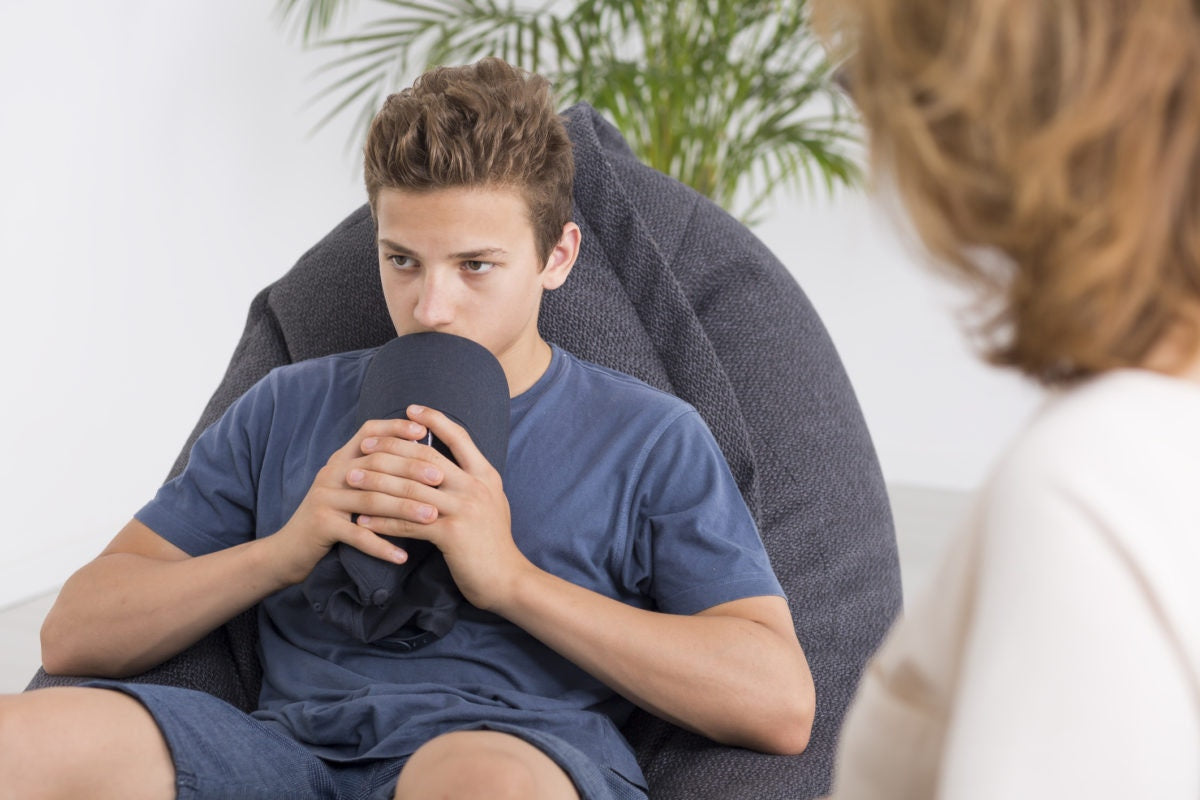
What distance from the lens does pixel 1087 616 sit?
0.44 metres

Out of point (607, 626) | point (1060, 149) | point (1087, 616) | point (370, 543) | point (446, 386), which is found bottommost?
point (607, 626)

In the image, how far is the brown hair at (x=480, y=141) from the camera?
131 cm

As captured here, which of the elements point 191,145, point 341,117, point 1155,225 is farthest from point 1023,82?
point 341,117

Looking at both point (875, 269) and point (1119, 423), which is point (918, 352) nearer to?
point (875, 269)

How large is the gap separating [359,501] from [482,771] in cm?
29

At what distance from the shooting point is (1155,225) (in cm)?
48

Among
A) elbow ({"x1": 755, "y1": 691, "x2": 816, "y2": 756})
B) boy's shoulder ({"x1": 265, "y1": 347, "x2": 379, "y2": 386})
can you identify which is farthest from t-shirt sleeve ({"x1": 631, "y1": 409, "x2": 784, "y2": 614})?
boy's shoulder ({"x1": 265, "y1": 347, "x2": 379, "y2": 386})

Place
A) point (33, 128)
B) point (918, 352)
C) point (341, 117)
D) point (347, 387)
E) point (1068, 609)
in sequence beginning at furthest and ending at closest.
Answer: point (918, 352) → point (341, 117) → point (33, 128) → point (347, 387) → point (1068, 609)

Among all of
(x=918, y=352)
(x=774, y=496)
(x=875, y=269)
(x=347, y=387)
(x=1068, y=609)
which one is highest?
(x=1068, y=609)

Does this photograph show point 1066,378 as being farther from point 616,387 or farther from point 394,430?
point 616,387

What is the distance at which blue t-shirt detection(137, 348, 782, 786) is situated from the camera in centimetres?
122

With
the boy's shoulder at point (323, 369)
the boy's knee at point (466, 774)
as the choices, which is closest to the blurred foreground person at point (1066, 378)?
the boy's knee at point (466, 774)

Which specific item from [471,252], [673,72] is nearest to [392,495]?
[471,252]

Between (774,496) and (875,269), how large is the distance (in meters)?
2.89
